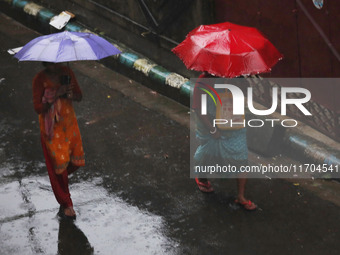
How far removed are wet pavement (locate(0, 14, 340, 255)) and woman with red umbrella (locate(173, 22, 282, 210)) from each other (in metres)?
0.44

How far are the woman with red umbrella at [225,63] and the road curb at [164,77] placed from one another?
1196mm

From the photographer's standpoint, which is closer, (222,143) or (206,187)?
(222,143)

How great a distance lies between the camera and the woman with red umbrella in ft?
21.7

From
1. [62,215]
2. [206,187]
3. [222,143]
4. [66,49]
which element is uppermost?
[66,49]

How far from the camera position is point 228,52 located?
21.7 feet

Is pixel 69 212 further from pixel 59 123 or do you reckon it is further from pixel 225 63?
pixel 225 63

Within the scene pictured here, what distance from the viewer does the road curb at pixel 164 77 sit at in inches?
321

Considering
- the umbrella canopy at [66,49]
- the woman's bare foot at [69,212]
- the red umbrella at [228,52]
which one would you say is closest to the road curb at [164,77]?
the red umbrella at [228,52]

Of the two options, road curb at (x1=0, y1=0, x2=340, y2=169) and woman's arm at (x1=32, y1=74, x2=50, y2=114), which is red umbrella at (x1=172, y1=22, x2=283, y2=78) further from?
road curb at (x1=0, y1=0, x2=340, y2=169)

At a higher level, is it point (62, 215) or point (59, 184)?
point (59, 184)

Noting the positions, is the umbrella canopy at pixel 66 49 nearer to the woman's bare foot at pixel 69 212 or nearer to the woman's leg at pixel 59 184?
the woman's leg at pixel 59 184

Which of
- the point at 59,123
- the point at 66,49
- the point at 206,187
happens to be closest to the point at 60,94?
the point at 59,123

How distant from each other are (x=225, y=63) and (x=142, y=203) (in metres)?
1.91

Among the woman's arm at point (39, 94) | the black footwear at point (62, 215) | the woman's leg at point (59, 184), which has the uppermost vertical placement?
the woman's arm at point (39, 94)
